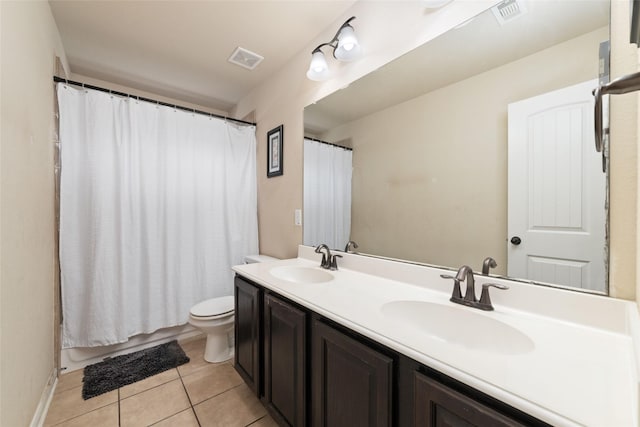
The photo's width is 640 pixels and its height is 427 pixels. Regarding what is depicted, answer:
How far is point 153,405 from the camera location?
1568 millimetres

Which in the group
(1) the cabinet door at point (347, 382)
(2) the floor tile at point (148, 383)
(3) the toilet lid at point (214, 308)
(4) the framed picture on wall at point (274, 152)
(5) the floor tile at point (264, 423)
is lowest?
(5) the floor tile at point (264, 423)

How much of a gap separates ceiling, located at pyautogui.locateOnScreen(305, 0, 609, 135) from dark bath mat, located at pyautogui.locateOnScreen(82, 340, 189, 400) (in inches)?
89.4

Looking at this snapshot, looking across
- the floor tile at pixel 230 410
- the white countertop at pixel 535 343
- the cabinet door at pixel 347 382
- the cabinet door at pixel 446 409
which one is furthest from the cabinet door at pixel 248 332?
the cabinet door at pixel 446 409

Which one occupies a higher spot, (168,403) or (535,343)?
(535,343)

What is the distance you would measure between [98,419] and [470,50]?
2733 mm

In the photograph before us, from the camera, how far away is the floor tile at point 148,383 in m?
1.68

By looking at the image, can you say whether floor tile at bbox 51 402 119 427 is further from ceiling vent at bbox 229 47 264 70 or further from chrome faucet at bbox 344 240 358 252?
ceiling vent at bbox 229 47 264 70

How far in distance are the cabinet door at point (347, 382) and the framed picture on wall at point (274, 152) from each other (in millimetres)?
1624

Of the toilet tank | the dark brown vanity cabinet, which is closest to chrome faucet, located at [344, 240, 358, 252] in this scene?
the dark brown vanity cabinet

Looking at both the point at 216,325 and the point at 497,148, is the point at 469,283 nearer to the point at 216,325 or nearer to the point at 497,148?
the point at 497,148

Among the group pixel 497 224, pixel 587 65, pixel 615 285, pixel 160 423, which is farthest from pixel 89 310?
pixel 587 65

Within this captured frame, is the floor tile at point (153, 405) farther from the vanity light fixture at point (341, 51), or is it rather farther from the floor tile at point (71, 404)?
the vanity light fixture at point (341, 51)

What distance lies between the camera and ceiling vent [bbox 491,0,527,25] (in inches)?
39.3

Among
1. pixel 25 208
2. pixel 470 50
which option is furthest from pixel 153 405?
pixel 470 50
